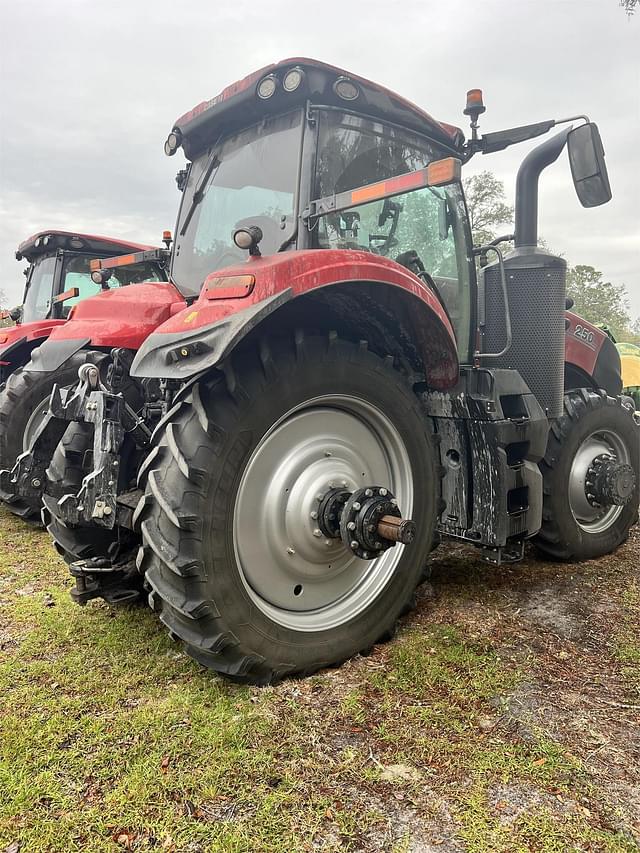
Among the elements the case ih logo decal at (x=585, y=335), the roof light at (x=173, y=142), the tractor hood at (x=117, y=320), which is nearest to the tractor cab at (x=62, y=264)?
the tractor hood at (x=117, y=320)

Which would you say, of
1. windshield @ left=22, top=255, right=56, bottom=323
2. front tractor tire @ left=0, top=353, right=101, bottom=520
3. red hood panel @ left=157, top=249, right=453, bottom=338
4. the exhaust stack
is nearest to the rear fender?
red hood panel @ left=157, top=249, right=453, bottom=338

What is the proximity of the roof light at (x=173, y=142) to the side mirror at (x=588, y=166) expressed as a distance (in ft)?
6.35

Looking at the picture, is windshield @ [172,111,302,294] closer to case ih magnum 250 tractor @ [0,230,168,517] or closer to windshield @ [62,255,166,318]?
case ih magnum 250 tractor @ [0,230,168,517]

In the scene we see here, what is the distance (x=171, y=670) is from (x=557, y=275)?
2.86m

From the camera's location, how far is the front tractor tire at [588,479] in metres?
3.67

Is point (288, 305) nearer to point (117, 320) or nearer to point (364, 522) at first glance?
point (364, 522)

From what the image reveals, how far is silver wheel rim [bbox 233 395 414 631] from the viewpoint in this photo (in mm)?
2277

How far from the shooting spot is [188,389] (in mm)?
2164

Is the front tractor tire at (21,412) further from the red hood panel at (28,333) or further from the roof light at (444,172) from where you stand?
the roof light at (444,172)

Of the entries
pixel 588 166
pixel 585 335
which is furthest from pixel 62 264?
pixel 588 166

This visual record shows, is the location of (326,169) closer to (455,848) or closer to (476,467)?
(476,467)

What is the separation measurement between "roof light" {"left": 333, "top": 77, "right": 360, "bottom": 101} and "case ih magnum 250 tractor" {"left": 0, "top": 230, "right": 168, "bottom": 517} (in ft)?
5.51

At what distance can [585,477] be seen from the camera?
3807mm

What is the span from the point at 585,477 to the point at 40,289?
20.5ft
